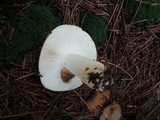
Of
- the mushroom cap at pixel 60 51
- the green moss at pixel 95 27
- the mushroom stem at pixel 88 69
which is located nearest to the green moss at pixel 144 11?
the green moss at pixel 95 27

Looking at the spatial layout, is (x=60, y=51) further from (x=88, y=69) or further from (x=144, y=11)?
(x=144, y=11)

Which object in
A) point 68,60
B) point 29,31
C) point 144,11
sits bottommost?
point 68,60

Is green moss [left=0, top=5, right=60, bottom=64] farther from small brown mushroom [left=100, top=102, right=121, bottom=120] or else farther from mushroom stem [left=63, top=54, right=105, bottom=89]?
small brown mushroom [left=100, top=102, right=121, bottom=120]

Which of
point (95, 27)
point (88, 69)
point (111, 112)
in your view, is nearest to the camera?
point (88, 69)

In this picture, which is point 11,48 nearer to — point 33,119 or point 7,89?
point 7,89

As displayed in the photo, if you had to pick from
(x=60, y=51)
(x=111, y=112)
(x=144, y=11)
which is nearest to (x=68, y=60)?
(x=60, y=51)

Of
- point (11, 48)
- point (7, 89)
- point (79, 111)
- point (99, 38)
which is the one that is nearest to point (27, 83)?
point (7, 89)

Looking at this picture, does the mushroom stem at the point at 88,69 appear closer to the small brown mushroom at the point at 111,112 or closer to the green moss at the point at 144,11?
the small brown mushroom at the point at 111,112
